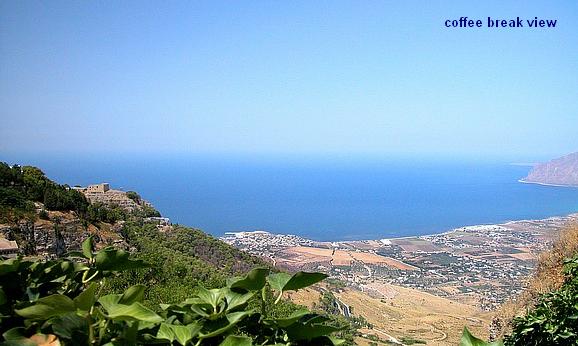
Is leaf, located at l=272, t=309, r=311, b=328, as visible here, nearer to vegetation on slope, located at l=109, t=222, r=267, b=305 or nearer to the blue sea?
vegetation on slope, located at l=109, t=222, r=267, b=305

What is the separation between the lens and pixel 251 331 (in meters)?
0.64

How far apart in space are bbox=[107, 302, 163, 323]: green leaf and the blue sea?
51847 mm

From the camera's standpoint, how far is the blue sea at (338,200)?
69.6 metres

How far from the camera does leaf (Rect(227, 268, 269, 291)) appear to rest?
587mm

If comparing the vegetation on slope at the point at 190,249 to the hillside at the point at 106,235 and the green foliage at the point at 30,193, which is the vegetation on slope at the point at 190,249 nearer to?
the hillside at the point at 106,235

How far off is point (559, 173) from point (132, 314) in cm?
A: 12244

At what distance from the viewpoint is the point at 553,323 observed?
2129mm

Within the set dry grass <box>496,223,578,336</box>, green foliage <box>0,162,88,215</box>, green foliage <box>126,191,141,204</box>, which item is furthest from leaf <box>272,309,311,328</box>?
green foliage <box>126,191,141,204</box>

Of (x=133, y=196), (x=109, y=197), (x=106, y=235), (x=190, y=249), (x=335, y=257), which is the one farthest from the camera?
(x=335, y=257)

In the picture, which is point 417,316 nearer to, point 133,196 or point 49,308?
point 133,196

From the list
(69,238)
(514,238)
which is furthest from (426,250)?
(69,238)

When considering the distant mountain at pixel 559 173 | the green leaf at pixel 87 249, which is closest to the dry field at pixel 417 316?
the green leaf at pixel 87 249

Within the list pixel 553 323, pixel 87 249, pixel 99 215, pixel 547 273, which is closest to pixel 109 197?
pixel 99 215

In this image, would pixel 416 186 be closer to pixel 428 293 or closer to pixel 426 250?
pixel 426 250
